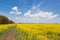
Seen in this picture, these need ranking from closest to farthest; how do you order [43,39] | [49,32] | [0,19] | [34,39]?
[43,39] < [34,39] < [49,32] < [0,19]

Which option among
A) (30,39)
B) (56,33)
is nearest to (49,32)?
(56,33)

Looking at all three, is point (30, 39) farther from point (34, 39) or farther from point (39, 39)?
point (39, 39)

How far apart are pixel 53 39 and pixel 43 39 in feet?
2.65

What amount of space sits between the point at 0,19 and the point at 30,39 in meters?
35.0

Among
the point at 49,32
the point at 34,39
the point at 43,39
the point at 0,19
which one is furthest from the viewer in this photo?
the point at 0,19

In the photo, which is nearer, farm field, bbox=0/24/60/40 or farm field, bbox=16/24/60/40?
farm field, bbox=16/24/60/40

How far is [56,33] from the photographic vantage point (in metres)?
12.0

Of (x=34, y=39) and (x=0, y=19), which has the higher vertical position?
(x=0, y=19)

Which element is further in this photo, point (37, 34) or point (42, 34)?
point (37, 34)

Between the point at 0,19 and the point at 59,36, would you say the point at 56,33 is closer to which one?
the point at 59,36

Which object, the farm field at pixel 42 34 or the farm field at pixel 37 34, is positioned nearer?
the farm field at pixel 42 34

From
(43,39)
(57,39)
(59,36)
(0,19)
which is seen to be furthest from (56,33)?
(0,19)

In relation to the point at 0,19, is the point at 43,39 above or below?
below

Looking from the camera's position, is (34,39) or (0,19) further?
(0,19)
